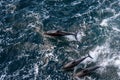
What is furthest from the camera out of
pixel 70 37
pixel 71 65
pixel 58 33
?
pixel 70 37

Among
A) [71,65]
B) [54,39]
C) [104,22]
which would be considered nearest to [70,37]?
[54,39]

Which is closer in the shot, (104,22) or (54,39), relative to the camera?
(54,39)

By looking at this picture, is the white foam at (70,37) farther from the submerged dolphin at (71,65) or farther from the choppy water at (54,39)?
the submerged dolphin at (71,65)

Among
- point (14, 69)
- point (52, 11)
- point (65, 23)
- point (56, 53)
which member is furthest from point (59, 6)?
point (14, 69)

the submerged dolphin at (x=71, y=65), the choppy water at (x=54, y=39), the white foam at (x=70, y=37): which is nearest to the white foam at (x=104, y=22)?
the choppy water at (x=54, y=39)

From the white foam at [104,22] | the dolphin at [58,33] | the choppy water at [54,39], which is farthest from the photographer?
the white foam at [104,22]

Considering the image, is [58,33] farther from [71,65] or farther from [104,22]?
[104,22]

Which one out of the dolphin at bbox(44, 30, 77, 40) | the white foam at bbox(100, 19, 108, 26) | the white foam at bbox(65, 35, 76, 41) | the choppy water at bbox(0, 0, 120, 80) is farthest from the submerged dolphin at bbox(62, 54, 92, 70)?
the white foam at bbox(100, 19, 108, 26)

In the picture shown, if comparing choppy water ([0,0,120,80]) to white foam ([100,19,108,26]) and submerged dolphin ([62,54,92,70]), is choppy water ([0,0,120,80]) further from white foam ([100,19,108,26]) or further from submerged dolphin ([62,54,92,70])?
submerged dolphin ([62,54,92,70])

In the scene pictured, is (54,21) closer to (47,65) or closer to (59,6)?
(59,6)
